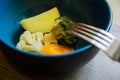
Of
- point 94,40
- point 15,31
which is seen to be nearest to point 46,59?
point 94,40

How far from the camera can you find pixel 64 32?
78cm

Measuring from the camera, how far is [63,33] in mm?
779

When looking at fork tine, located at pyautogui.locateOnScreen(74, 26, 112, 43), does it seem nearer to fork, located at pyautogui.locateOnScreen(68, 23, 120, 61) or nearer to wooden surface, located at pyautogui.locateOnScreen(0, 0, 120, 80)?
fork, located at pyautogui.locateOnScreen(68, 23, 120, 61)

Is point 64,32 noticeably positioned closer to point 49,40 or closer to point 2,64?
point 49,40

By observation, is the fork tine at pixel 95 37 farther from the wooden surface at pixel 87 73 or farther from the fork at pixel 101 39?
the wooden surface at pixel 87 73

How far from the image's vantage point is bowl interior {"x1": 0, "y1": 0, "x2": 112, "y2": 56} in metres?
0.76

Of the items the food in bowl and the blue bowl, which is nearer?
the blue bowl

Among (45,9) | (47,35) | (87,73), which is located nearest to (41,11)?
(45,9)

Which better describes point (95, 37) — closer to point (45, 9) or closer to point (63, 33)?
point (63, 33)

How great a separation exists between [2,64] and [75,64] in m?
0.25

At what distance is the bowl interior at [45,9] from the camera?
2.51ft

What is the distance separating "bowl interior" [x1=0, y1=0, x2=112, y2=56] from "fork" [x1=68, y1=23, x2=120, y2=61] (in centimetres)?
6

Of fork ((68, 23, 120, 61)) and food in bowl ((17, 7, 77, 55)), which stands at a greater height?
food in bowl ((17, 7, 77, 55))

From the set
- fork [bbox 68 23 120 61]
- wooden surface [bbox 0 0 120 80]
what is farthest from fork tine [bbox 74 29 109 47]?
wooden surface [bbox 0 0 120 80]
